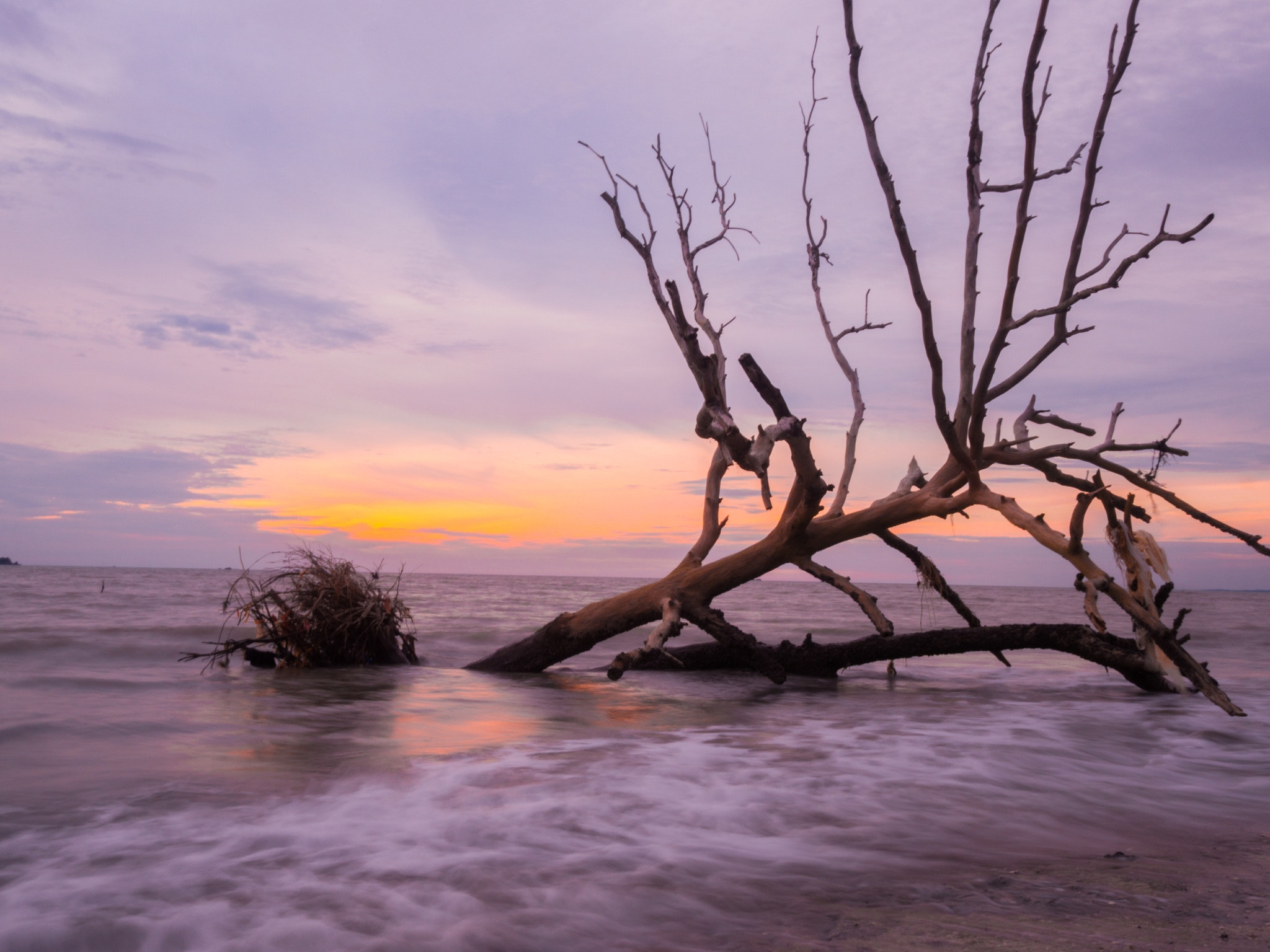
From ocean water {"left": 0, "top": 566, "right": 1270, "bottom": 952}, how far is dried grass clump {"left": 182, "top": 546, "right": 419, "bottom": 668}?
2.65 ft

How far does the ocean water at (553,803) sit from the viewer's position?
2.75 metres

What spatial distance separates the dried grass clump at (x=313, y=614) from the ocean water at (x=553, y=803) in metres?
0.81

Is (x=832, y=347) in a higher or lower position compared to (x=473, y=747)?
higher

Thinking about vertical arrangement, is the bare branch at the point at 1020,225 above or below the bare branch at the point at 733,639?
above

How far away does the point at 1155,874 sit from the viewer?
2939 millimetres

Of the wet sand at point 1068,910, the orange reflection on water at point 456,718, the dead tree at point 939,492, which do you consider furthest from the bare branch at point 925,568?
the wet sand at point 1068,910

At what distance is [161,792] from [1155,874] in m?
4.31

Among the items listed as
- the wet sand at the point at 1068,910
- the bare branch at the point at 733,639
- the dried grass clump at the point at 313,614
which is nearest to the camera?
the wet sand at the point at 1068,910

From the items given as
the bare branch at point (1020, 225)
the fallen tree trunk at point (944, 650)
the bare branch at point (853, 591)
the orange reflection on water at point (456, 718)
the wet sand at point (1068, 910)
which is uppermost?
the bare branch at point (1020, 225)

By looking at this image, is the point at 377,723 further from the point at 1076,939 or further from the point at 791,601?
the point at 791,601

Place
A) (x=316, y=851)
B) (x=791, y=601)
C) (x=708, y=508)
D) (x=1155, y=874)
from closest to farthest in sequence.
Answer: (x=1155, y=874), (x=316, y=851), (x=708, y=508), (x=791, y=601)

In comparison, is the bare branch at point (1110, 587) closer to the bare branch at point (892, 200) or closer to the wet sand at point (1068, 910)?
the bare branch at point (892, 200)

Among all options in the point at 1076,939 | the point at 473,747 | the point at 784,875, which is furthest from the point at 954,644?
the point at 1076,939

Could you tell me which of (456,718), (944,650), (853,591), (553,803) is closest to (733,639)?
(853,591)
